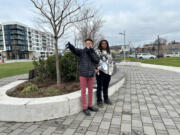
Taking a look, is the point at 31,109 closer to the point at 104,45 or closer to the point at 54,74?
the point at 104,45

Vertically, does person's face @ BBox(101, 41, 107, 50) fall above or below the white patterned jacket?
above

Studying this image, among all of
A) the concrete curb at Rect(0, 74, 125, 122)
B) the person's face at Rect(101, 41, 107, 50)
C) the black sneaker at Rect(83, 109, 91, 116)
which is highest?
the person's face at Rect(101, 41, 107, 50)

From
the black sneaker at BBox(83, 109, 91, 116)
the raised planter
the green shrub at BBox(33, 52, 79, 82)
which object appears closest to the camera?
the raised planter

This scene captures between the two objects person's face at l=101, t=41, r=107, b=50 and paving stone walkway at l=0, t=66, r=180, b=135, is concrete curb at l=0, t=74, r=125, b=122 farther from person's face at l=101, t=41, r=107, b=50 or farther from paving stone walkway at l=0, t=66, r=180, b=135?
person's face at l=101, t=41, r=107, b=50

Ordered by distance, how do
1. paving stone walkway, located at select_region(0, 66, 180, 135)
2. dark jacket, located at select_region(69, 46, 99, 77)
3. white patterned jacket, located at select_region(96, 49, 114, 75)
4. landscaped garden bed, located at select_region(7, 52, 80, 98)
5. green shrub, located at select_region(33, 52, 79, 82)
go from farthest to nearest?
green shrub, located at select_region(33, 52, 79, 82), landscaped garden bed, located at select_region(7, 52, 80, 98), white patterned jacket, located at select_region(96, 49, 114, 75), dark jacket, located at select_region(69, 46, 99, 77), paving stone walkway, located at select_region(0, 66, 180, 135)

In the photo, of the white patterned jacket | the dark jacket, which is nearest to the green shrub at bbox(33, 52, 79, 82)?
the white patterned jacket

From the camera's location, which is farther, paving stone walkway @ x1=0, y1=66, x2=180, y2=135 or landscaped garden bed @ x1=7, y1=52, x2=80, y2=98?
landscaped garden bed @ x1=7, y1=52, x2=80, y2=98

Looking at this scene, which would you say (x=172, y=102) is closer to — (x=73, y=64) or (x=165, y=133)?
(x=165, y=133)

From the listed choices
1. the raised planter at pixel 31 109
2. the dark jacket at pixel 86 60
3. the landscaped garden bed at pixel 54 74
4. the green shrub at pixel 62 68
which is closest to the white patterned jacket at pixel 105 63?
the dark jacket at pixel 86 60

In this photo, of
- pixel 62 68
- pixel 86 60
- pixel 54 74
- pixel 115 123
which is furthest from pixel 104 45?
pixel 54 74

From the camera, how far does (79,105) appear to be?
2902 mm

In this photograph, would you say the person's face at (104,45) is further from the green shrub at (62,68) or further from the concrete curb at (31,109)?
the green shrub at (62,68)

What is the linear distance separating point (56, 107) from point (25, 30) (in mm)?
73496

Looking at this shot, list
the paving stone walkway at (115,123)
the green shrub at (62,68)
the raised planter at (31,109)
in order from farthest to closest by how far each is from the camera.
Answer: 1. the green shrub at (62,68)
2. the raised planter at (31,109)
3. the paving stone walkway at (115,123)
